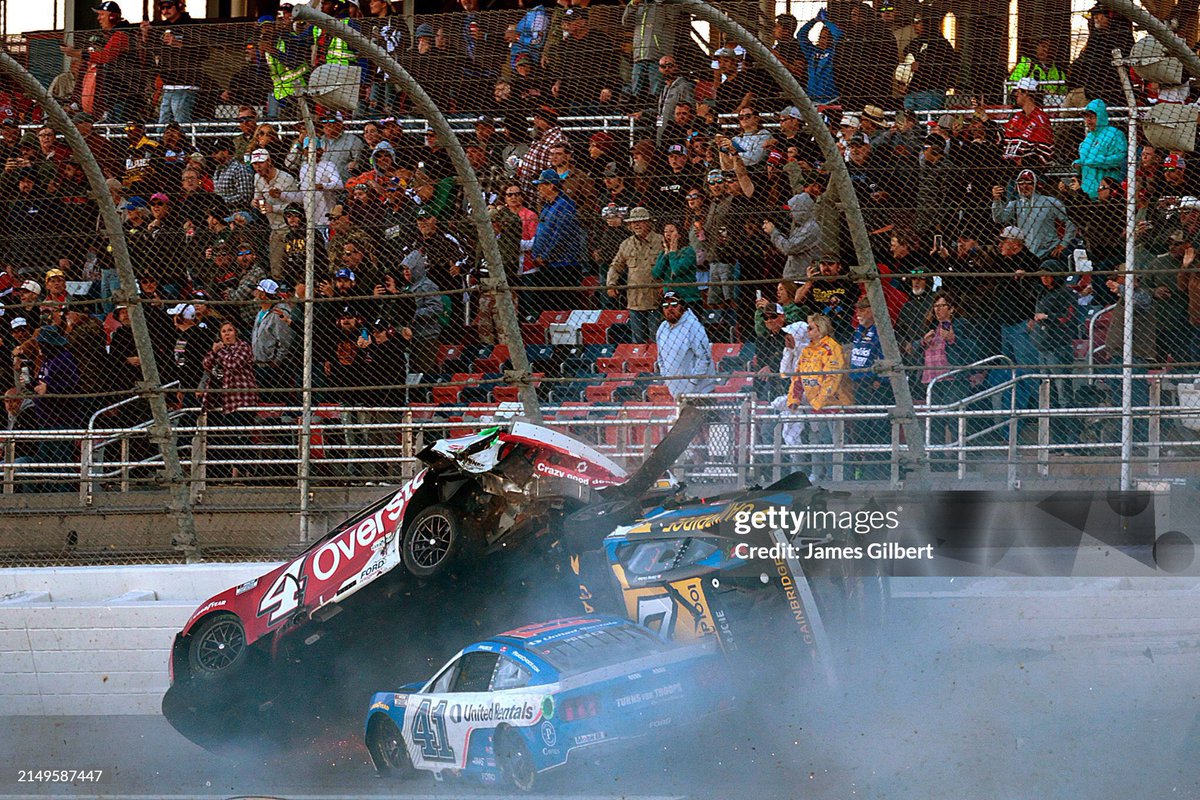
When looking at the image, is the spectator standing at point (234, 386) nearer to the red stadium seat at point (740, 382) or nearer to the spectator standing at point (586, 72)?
the spectator standing at point (586, 72)

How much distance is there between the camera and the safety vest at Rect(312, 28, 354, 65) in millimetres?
6348

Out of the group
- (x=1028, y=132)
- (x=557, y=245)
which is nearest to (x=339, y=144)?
(x=557, y=245)

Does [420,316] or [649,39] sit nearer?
[649,39]

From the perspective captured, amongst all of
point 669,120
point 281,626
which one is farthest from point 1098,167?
point 281,626

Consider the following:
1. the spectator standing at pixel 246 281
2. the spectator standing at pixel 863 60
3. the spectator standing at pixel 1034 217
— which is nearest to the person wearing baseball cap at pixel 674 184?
the spectator standing at pixel 863 60

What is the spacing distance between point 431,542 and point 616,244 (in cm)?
156

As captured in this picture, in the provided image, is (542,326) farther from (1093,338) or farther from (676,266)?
(1093,338)

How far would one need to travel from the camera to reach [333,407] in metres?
6.64

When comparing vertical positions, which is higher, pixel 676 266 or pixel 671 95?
pixel 671 95

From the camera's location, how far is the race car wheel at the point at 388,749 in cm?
565

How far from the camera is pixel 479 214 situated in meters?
6.40

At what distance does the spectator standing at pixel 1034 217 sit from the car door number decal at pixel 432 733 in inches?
122

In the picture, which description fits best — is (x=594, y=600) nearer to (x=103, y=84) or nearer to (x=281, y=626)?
(x=281, y=626)

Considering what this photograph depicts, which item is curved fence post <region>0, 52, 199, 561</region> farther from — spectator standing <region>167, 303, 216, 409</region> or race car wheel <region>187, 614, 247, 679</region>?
race car wheel <region>187, 614, 247, 679</region>
